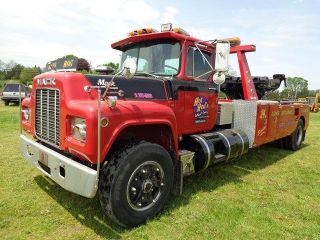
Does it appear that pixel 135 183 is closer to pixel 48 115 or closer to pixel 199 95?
pixel 48 115

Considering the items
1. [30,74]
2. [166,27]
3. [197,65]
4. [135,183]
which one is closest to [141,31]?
[166,27]

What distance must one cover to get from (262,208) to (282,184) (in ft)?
4.26

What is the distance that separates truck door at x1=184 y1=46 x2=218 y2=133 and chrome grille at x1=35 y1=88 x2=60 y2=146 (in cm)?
191

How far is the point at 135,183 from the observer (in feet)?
12.8

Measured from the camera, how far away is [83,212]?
4.28m

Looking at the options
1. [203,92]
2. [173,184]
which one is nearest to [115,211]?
[173,184]

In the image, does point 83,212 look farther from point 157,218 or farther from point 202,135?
point 202,135

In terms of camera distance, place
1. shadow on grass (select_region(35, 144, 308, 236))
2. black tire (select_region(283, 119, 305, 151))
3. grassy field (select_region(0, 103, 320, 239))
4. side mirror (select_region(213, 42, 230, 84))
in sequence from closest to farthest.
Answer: grassy field (select_region(0, 103, 320, 239))
shadow on grass (select_region(35, 144, 308, 236))
side mirror (select_region(213, 42, 230, 84))
black tire (select_region(283, 119, 305, 151))

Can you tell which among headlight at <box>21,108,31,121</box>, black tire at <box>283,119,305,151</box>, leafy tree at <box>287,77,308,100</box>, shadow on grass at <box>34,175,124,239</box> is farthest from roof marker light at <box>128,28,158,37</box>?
leafy tree at <box>287,77,308,100</box>

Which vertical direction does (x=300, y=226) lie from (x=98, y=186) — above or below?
below

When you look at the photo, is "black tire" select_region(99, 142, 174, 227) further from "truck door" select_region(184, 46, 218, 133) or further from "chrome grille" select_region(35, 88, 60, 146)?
"truck door" select_region(184, 46, 218, 133)

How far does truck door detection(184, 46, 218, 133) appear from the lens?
511cm

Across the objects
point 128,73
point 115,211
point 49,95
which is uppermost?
point 128,73

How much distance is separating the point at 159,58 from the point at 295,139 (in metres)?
5.29
